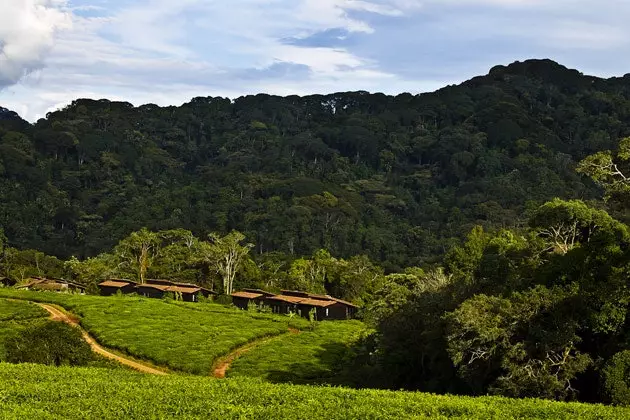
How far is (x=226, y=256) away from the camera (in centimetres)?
8425

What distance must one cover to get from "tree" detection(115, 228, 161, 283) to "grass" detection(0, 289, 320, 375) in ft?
64.6

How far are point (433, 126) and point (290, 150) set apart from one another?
50.5m

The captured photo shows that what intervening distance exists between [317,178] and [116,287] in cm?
8548

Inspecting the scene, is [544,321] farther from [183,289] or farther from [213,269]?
[213,269]

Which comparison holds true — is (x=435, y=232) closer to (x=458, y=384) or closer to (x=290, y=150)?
(x=290, y=150)

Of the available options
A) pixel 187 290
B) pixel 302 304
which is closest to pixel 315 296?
pixel 302 304

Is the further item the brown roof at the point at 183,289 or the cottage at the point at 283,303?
the brown roof at the point at 183,289

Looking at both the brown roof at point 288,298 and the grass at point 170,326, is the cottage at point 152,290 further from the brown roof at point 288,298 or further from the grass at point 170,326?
the brown roof at point 288,298

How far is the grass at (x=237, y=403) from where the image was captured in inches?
720

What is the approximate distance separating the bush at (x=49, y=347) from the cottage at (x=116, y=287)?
45.4 meters

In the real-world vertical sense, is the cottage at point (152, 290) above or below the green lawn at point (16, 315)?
below

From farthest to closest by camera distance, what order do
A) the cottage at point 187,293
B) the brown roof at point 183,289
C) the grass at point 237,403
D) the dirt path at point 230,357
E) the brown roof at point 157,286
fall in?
the brown roof at point 157,286
the brown roof at point 183,289
the cottage at point 187,293
the dirt path at point 230,357
the grass at point 237,403

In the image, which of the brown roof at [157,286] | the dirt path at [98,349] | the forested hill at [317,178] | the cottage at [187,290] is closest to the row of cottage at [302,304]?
the cottage at [187,290]

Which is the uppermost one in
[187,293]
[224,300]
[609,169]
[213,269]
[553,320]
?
[609,169]
